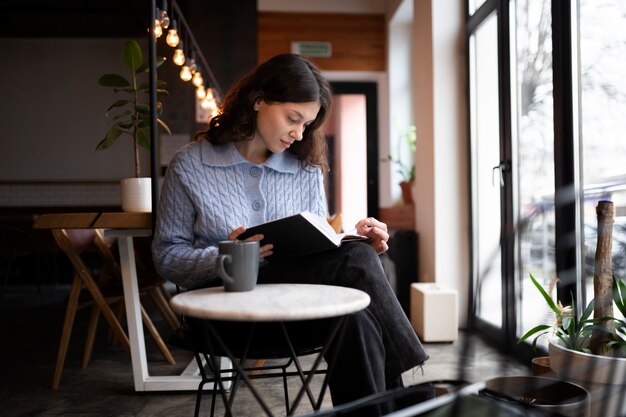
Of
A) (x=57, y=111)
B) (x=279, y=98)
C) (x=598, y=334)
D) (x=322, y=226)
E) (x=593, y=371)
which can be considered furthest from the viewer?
(x=57, y=111)

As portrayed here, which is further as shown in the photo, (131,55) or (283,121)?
(131,55)

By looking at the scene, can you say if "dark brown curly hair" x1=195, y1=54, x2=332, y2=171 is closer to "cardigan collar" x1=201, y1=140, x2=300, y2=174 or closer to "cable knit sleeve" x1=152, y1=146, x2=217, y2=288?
"cardigan collar" x1=201, y1=140, x2=300, y2=174

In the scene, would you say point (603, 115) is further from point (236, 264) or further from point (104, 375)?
point (104, 375)

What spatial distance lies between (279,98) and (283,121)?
66 millimetres

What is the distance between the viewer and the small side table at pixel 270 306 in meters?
1.06

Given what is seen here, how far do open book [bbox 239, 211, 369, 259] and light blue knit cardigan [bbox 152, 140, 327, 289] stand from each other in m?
0.18

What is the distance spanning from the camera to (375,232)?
1632 millimetres

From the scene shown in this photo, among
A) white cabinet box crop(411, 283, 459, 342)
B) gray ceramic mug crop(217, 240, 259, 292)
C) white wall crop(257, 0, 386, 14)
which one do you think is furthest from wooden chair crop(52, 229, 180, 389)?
white wall crop(257, 0, 386, 14)

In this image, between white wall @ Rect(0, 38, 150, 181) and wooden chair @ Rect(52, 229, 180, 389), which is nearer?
wooden chair @ Rect(52, 229, 180, 389)

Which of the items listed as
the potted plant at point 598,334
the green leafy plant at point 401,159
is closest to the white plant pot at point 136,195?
the potted plant at point 598,334

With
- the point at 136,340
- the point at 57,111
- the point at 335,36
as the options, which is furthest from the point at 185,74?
the point at 57,111

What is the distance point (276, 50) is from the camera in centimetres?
662

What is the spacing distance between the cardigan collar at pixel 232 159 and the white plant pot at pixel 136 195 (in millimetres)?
928

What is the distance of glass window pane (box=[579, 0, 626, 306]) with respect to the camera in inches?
91.0
